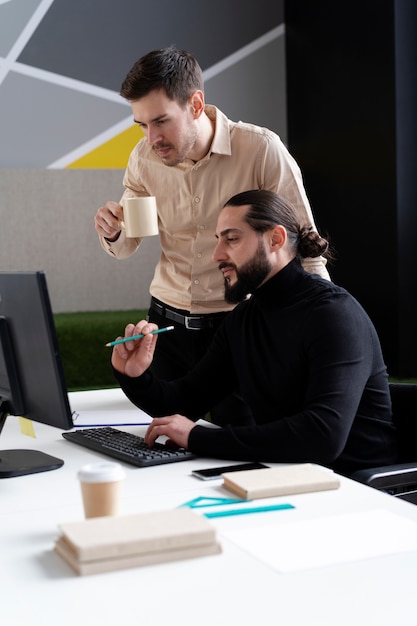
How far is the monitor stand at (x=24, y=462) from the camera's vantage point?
169 centimetres

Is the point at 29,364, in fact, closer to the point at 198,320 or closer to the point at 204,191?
the point at 198,320

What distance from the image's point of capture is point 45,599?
42.4 inches

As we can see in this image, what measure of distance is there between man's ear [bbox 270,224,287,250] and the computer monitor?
29.1 inches

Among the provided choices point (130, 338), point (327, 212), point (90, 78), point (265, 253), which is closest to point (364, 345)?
point (265, 253)

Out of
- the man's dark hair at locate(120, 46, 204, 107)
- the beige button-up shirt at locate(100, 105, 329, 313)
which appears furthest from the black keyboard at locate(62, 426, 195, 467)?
the man's dark hair at locate(120, 46, 204, 107)

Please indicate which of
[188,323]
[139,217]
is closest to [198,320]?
[188,323]

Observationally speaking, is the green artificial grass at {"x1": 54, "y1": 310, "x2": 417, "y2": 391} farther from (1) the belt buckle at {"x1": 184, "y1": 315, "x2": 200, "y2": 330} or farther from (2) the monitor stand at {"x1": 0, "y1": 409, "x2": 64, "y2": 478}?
(2) the monitor stand at {"x1": 0, "y1": 409, "x2": 64, "y2": 478}

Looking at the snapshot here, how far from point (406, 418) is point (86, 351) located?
109 inches

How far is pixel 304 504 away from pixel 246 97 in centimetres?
439

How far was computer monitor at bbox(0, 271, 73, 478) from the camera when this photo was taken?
63.6 inches

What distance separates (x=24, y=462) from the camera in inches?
69.5

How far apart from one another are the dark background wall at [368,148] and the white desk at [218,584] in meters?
3.30

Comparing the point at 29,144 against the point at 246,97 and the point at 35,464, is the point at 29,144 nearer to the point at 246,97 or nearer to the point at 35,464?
the point at 246,97

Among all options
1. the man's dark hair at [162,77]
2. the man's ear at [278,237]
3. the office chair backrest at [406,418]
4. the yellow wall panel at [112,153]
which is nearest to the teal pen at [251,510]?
the office chair backrest at [406,418]
